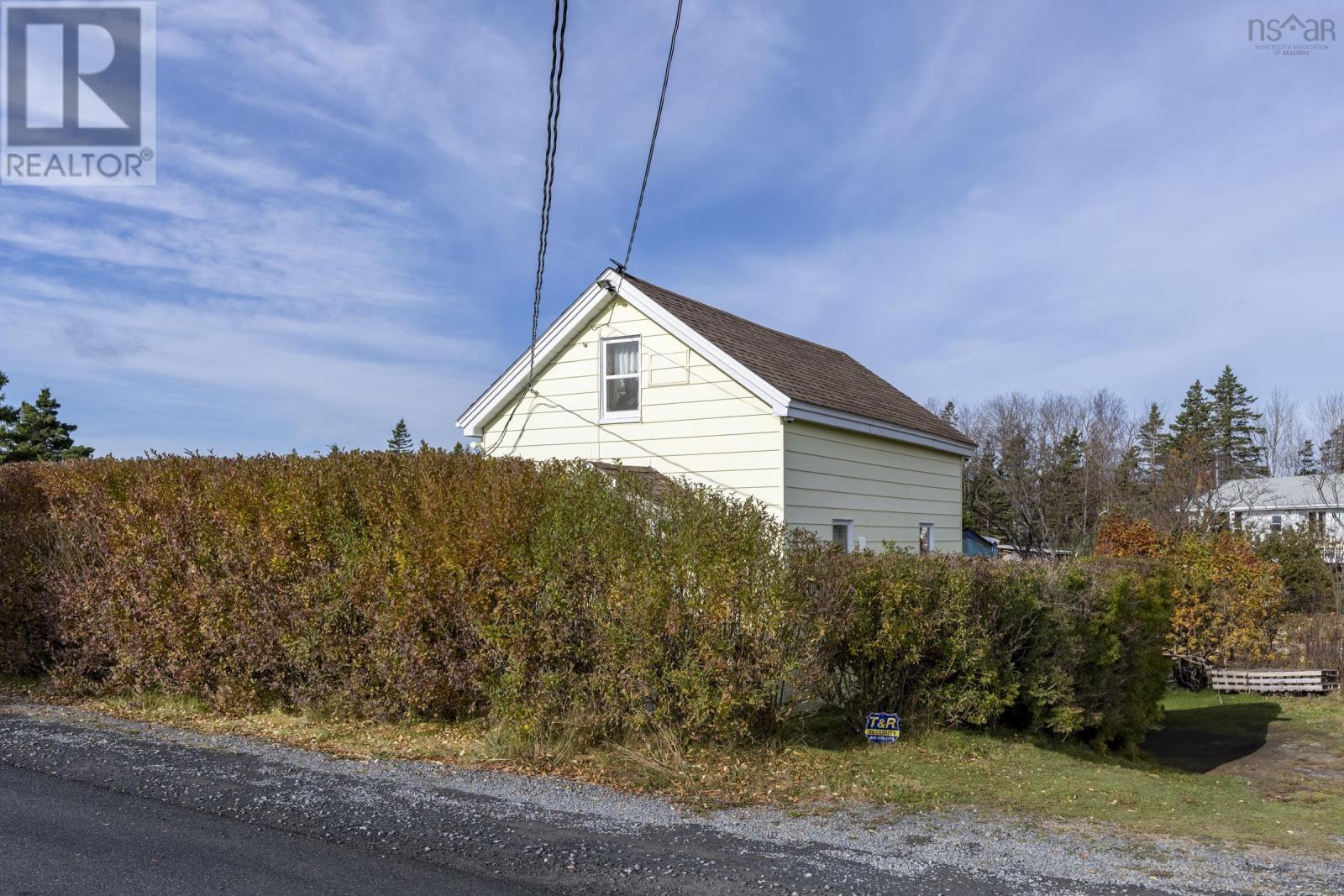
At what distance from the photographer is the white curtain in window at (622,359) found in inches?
547

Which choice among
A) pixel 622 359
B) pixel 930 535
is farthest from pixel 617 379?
pixel 930 535

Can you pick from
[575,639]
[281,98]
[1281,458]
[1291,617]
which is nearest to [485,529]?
[575,639]

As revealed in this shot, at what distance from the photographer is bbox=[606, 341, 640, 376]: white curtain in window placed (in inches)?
547

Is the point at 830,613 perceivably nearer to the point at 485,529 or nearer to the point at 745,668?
the point at 745,668

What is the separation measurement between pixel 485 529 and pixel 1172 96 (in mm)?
10942

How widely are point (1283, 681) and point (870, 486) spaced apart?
856 centimetres

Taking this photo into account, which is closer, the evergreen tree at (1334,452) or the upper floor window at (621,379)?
the upper floor window at (621,379)

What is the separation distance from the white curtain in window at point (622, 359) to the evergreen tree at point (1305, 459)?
154 feet

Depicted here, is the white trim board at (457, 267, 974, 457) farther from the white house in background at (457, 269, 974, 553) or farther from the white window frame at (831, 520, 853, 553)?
the white window frame at (831, 520, 853, 553)

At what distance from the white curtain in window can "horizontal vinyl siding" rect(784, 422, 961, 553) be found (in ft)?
8.91

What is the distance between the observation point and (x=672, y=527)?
7762 millimetres

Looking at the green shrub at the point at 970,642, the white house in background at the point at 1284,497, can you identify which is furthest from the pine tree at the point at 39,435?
the white house in background at the point at 1284,497

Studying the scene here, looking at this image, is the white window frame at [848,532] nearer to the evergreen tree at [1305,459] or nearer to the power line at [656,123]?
the power line at [656,123]

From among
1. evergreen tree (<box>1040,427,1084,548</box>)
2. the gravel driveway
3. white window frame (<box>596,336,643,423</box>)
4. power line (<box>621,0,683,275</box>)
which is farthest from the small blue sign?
evergreen tree (<box>1040,427,1084,548</box>)
